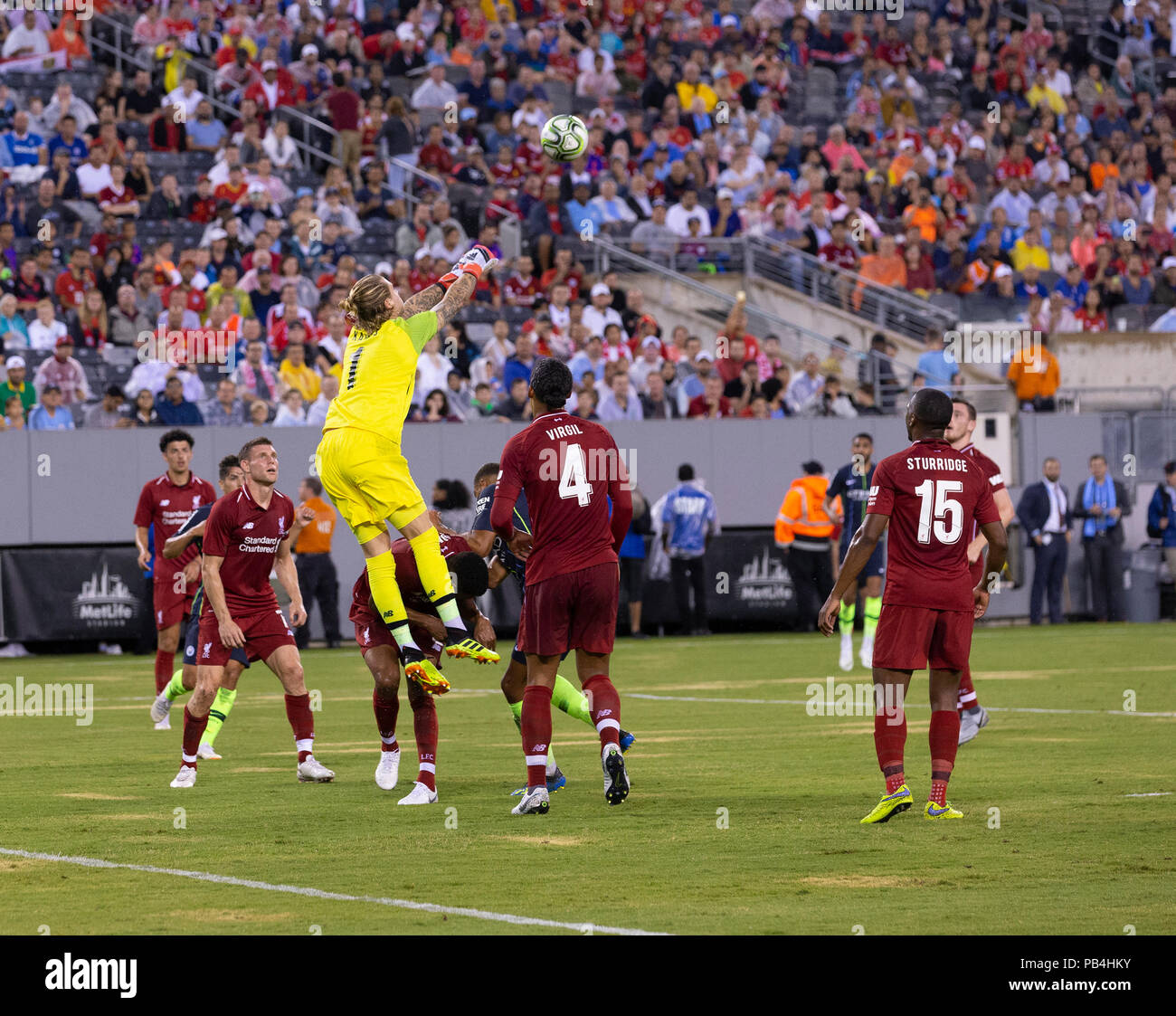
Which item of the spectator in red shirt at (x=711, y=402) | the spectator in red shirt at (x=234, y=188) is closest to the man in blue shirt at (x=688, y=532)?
the spectator in red shirt at (x=711, y=402)

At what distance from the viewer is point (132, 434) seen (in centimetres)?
2488

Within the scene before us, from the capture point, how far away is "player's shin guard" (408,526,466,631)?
10953mm

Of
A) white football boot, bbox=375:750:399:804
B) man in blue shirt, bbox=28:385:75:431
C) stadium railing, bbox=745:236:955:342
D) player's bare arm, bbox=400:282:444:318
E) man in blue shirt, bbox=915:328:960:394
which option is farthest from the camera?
stadium railing, bbox=745:236:955:342

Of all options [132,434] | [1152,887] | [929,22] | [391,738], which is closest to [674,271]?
[132,434]

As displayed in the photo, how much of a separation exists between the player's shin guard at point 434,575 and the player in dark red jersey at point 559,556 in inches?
21.1

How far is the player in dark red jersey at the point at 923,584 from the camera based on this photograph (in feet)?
32.4

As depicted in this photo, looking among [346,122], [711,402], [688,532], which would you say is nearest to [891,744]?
[688,532]

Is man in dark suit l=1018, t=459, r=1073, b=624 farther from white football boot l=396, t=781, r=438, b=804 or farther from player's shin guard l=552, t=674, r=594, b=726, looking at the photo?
white football boot l=396, t=781, r=438, b=804

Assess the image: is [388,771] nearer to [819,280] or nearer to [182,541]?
[182,541]

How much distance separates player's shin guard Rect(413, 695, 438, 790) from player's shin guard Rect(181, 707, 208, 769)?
1.72m

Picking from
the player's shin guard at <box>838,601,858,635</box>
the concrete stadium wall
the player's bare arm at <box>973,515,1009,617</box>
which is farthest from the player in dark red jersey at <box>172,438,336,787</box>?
the concrete stadium wall

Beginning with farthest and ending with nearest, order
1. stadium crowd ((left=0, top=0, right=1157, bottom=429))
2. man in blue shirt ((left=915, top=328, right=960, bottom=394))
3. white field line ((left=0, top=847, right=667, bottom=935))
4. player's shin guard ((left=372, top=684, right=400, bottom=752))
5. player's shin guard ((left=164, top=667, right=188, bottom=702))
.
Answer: man in blue shirt ((left=915, top=328, right=960, bottom=394))
stadium crowd ((left=0, top=0, right=1157, bottom=429))
player's shin guard ((left=164, top=667, right=188, bottom=702))
player's shin guard ((left=372, top=684, right=400, bottom=752))
white field line ((left=0, top=847, right=667, bottom=935))
